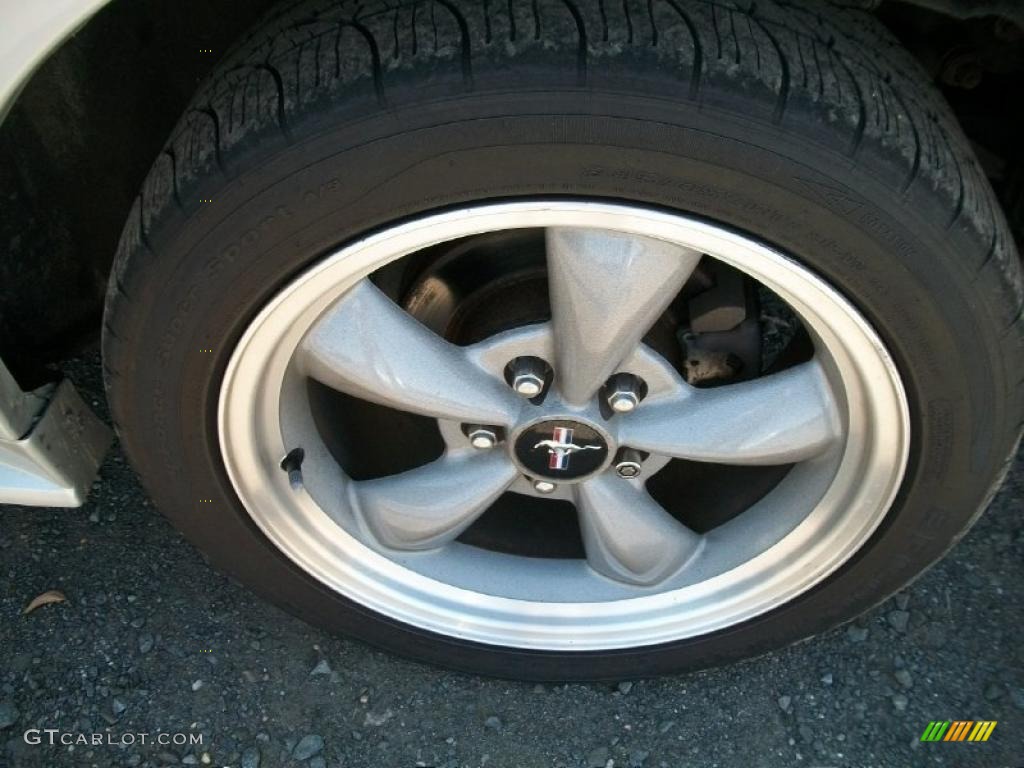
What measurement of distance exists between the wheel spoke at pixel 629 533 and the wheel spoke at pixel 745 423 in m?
0.14

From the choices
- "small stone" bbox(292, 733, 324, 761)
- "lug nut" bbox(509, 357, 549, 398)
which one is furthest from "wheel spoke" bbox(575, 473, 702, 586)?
"small stone" bbox(292, 733, 324, 761)

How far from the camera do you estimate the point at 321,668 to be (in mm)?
1880

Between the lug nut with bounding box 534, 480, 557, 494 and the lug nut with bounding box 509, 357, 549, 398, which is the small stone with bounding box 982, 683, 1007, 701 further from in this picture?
the lug nut with bounding box 509, 357, 549, 398

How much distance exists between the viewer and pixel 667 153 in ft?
3.64

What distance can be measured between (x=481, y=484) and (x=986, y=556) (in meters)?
1.15

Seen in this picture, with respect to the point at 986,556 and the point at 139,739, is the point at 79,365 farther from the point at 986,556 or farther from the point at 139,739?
the point at 986,556

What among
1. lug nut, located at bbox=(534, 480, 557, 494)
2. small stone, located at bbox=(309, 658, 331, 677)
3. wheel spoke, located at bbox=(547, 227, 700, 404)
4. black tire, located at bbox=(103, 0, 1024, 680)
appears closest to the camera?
black tire, located at bbox=(103, 0, 1024, 680)

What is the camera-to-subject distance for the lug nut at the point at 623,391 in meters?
1.48

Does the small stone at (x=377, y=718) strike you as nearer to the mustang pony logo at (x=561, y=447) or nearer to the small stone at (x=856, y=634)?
the mustang pony logo at (x=561, y=447)

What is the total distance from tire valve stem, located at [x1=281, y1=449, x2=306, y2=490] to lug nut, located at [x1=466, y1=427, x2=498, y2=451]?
29 centimetres

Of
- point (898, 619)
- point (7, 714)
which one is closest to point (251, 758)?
point (7, 714)

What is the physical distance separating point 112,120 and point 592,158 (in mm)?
→ 1032

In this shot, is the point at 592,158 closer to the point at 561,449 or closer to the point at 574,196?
the point at 574,196

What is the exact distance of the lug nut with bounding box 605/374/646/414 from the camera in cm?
148
